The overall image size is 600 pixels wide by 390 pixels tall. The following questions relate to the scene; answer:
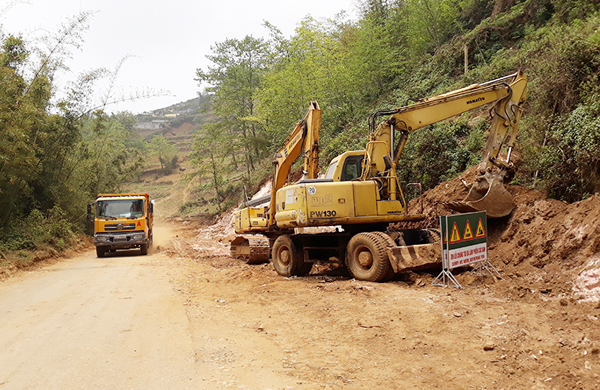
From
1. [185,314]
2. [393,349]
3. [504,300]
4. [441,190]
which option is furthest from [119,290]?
[441,190]

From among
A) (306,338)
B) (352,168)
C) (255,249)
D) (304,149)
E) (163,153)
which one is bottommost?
(306,338)

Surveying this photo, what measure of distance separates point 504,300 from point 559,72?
24.5 ft

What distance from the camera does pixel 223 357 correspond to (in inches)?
199

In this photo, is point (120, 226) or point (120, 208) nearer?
point (120, 226)

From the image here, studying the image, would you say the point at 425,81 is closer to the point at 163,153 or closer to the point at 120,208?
the point at 120,208

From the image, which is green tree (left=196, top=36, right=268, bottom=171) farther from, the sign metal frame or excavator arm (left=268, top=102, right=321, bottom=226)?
the sign metal frame

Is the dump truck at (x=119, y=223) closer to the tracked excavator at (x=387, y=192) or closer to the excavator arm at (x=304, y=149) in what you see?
the excavator arm at (x=304, y=149)

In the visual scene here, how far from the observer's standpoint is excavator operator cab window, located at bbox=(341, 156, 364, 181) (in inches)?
422

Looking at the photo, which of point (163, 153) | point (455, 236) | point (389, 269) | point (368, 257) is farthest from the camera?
point (163, 153)

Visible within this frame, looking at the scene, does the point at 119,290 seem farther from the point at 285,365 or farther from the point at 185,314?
the point at 285,365

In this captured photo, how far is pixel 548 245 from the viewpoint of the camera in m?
8.50

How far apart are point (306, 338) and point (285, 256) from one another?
6131mm

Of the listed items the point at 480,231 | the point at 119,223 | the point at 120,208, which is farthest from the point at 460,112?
the point at 120,208

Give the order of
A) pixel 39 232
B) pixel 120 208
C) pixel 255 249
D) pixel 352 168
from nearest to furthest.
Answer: pixel 352 168, pixel 255 249, pixel 39 232, pixel 120 208
